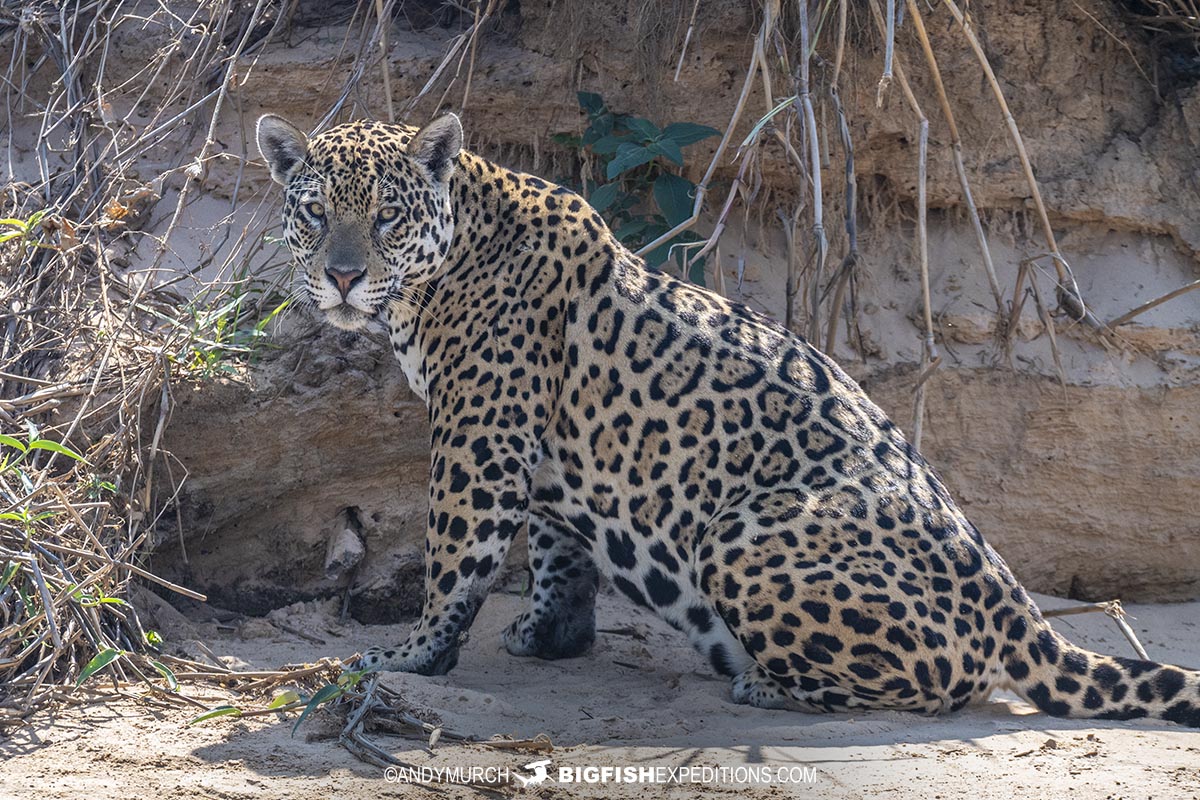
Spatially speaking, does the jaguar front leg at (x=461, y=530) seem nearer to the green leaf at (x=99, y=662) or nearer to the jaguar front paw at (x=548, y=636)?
the jaguar front paw at (x=548, y=636)

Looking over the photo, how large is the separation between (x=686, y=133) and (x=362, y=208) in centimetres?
212

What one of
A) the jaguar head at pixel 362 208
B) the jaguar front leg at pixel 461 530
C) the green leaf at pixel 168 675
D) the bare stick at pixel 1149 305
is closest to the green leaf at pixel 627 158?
the jaguar head at pixel 362 208

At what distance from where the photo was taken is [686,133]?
7500mm

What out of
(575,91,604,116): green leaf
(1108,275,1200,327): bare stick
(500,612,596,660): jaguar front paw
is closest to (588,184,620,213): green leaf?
(575,91,604,116): green leaf

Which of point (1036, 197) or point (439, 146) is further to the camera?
point (1036, 197)

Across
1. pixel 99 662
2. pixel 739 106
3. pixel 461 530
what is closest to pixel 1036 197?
pixel 739 106

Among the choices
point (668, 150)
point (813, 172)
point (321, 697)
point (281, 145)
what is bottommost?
point (321, 697)

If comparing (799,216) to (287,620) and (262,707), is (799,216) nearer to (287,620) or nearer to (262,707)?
(287,620)

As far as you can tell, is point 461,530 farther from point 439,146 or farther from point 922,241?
point 922,241

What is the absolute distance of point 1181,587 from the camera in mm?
8625

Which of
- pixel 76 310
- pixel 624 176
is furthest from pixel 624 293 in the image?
pixel 76 310

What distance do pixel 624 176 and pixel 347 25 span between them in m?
2.14

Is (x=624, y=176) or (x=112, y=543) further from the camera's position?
(x=624, y=176)

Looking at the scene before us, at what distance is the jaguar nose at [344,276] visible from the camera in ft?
20.2
